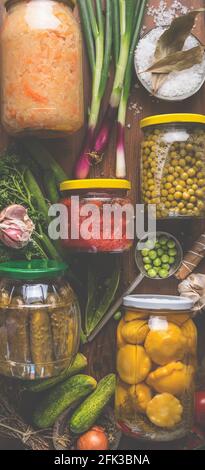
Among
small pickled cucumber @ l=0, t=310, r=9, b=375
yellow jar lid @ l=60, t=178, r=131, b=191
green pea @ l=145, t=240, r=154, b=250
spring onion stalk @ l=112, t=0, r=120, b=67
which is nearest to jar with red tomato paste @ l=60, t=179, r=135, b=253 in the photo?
yellow jar lid @ l=60, t=178, r=131, b=191

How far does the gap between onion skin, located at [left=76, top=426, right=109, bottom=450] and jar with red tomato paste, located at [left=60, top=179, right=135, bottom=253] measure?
45cm

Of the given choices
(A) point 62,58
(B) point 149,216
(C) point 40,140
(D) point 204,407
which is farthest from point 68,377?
(A) point 62,58

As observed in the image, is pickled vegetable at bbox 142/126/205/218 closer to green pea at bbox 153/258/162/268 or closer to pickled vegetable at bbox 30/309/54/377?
green pea at bbox 153/258/162/268

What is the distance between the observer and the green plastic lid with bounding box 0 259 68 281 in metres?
1.24

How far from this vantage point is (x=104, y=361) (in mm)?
1464

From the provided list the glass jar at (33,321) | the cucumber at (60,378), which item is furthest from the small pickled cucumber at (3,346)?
the cucumber at (60,378)

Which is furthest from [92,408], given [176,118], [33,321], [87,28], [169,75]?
[87,28]

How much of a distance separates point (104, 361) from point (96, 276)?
0.74ft

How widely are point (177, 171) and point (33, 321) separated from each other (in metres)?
0.48

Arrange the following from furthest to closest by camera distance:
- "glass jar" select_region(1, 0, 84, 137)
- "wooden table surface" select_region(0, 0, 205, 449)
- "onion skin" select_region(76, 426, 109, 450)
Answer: "wooden table surface" select_region(0, 0, 205, 449) → "onion skin" select_region(76, 426, 109, 450) → "glass jar" select_region(1, 0, 84, 137)

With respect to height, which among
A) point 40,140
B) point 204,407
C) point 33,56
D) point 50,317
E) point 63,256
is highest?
point 33,56

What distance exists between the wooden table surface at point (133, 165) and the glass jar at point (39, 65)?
0.16 meters

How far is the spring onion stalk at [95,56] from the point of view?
1.40m
